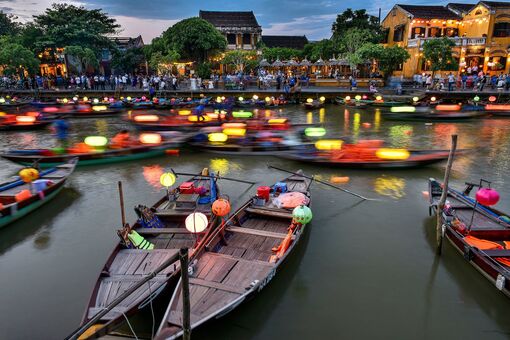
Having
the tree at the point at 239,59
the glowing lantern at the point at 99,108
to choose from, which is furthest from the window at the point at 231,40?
the glowing lantern at the point at 99,108

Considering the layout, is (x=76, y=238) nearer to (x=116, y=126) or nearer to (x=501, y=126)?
(x=116, y=126)

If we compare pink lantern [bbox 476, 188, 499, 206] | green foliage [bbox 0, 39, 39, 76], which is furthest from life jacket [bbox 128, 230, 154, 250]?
green foliage [bbox 0, 39, 39, 76]

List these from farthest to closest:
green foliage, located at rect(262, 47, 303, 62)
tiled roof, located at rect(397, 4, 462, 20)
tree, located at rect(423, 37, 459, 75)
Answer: green foliage, located at rect(262, 47, 303, 62)
tiled roof, located at rect(397, 4, 462, 20)
tree, located at rect(423, 37, 459, 75)

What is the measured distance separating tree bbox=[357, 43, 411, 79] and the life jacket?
3809 centimetres

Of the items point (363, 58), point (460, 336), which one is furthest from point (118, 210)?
point (363, 58)

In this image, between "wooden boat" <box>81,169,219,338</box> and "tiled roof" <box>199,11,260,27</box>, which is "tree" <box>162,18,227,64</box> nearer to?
"tiled roof" <box>199,11,260,27</box>

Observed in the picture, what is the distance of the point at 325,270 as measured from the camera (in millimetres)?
9336

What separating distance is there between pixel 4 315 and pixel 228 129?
15120 mm

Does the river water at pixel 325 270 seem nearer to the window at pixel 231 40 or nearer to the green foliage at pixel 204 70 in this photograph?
the green foliage at pixel 204 70

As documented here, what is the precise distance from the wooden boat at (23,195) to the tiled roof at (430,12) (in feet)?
153

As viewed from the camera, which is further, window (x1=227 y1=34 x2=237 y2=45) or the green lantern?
window (x1=227 y1=34 x2=237 y2=45)

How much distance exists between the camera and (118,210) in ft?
43.0

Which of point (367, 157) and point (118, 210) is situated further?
point (367, 157)

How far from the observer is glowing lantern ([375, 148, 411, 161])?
55.3 feet
